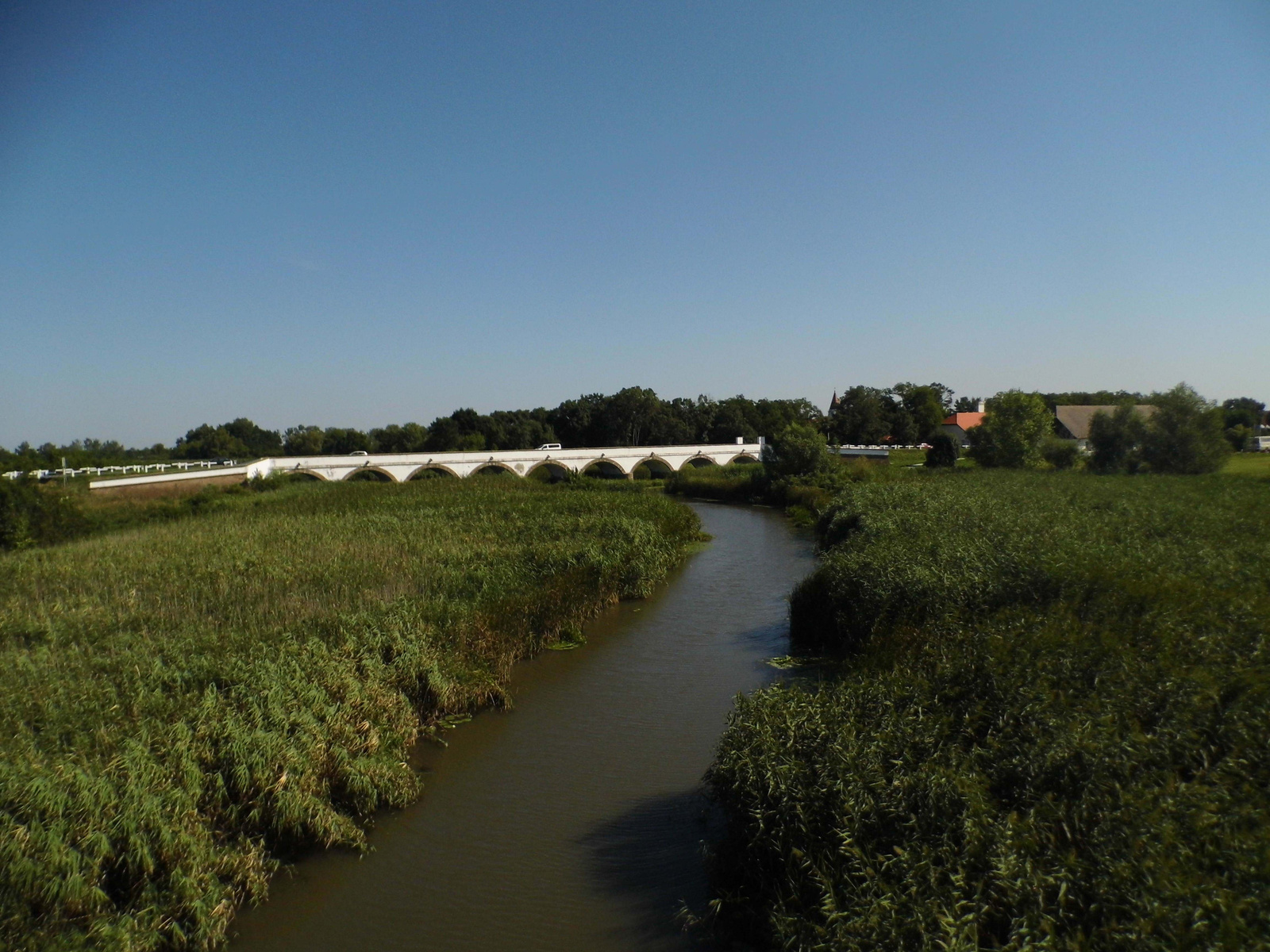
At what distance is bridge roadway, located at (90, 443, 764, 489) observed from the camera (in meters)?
45.0

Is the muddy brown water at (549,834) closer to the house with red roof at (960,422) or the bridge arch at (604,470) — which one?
the bridge arch at (604,470)

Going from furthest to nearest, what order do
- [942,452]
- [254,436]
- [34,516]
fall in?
[254,436] < [942,452] < [34,516]

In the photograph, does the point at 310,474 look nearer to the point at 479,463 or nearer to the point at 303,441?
the point at 479,463

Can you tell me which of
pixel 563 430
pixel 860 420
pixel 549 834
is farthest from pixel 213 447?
pixel 549 834

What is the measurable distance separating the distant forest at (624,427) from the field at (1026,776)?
232ft

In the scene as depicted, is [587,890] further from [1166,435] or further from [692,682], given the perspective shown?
[1166,435]

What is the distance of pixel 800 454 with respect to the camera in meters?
46.4

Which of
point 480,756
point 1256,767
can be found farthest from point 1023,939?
point 480,756

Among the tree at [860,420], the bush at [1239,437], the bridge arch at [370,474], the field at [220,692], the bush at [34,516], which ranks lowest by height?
the field at [220,692]

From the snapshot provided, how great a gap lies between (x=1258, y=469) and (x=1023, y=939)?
45935 mm

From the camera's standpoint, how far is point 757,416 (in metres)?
92.1

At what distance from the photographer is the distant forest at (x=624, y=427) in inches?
3354

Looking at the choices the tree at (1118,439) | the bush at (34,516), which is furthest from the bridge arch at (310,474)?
the tree at (1118,439)

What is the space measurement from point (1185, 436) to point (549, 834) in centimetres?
4316
